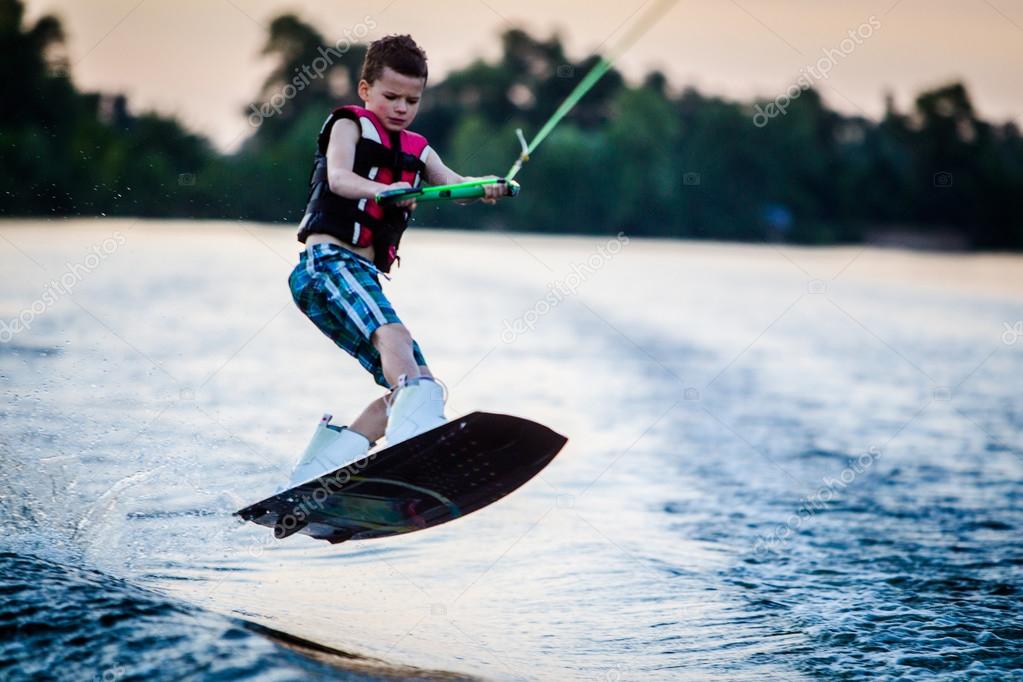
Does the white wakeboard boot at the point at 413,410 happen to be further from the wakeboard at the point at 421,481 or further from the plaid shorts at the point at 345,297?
the plaid shorts at the point at 345,297

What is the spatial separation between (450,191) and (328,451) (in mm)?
1355

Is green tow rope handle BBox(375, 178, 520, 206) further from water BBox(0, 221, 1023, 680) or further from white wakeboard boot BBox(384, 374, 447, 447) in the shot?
water BBox(0, 221, 1023, 680)

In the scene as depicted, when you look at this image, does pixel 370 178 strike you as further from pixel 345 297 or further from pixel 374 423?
pixel 374 423

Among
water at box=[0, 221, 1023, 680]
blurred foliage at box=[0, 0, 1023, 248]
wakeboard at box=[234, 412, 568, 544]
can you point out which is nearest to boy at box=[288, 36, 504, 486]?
wakeboard at box=[234, 412, 568, 544]

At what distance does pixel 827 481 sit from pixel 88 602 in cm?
647

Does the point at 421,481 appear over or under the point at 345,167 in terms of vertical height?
under

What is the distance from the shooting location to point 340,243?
5590 millimetres

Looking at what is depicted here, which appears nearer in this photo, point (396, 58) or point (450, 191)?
point (450, 191)

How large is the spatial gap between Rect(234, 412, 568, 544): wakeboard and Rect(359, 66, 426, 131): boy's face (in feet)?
4.28

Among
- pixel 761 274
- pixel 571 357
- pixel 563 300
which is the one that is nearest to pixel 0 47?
pixel 563 300

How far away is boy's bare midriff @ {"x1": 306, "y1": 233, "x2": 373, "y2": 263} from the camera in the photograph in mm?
5574

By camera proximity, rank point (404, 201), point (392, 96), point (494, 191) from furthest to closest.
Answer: point (392, 96), point (404, 201), point (494, 191)

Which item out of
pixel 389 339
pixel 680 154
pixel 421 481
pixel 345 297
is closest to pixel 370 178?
pixel 345 297

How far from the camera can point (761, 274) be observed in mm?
39438
